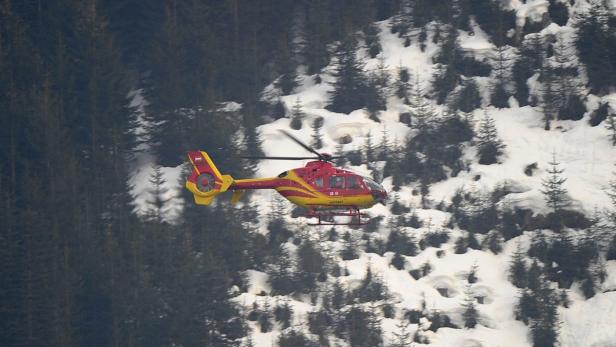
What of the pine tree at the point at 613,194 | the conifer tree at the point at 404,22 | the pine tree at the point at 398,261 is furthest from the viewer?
the conifer tree at the point at 404,22

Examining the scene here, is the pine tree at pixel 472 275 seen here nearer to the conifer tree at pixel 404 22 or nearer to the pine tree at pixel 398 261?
the pine tree at pixel 398 261

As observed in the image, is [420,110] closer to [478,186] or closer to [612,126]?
[478,186]

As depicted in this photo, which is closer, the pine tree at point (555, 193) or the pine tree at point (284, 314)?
the pine tree at point (284, 314)

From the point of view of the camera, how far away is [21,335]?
211 feet

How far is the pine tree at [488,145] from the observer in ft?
224

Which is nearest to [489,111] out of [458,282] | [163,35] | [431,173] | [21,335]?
[431,173]

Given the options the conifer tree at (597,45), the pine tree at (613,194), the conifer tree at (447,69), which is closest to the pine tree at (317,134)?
the conifer tree at (447,69)

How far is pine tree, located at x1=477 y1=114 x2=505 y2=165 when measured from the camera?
6812 centimetres

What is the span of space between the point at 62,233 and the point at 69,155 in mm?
5275

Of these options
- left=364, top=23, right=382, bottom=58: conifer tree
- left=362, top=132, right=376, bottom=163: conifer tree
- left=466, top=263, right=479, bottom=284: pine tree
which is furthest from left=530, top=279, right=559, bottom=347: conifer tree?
left=364, top=23, right=382, bottom=58: conifer tree

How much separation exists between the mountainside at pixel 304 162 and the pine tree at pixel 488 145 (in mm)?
100

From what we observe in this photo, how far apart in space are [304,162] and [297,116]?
8.29ft

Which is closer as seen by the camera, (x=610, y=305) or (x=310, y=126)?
(x=610, y=305)

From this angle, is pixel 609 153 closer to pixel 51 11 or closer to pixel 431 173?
pixel 431 173
